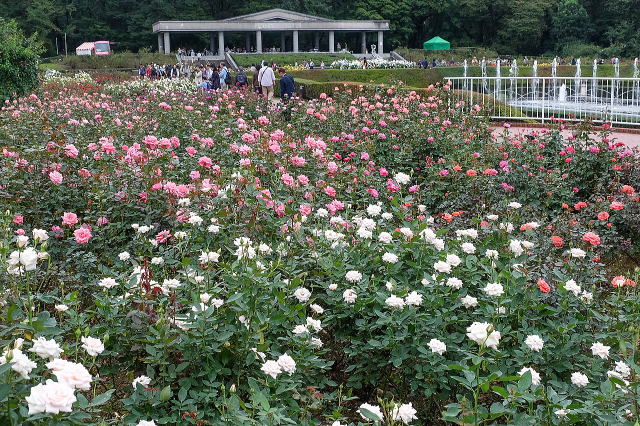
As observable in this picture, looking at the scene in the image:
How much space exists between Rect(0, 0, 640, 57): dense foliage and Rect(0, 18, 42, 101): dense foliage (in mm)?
34183

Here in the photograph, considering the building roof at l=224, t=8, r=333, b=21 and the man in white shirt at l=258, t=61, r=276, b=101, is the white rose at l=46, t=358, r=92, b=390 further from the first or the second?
the building roof at l=224, t=8, r=333, b=21

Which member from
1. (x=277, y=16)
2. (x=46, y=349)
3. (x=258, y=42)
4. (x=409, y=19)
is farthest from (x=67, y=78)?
(x=409, y=19)

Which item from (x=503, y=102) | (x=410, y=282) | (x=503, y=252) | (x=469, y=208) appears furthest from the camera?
(x=503, y=102)

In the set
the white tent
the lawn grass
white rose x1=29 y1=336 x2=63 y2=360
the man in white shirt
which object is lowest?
white rose x1=29 y1=336 x2=63 y2=360

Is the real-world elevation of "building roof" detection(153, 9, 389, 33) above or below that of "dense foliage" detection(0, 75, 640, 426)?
above

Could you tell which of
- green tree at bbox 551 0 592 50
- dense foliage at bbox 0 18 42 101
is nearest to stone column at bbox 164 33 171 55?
green tree at bbox 551 0 592 50

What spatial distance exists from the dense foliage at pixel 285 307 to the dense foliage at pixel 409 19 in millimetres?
46123

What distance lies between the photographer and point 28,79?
582 inches

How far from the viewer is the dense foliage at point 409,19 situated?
156ft

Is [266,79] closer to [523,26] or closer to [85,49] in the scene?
[85,49]

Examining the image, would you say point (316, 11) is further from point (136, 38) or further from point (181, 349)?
point (181, 349)

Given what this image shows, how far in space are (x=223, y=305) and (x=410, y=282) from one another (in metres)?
0.87

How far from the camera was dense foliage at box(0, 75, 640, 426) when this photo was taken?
2.05m

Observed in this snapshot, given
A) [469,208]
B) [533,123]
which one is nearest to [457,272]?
[469,208]
